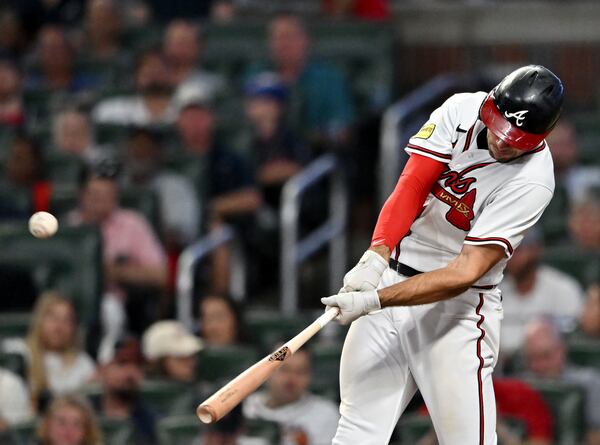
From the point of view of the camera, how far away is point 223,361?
743 centimetres

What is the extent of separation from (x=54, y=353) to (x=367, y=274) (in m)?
3.80

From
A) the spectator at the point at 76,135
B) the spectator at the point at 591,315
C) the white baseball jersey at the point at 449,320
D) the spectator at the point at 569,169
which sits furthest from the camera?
the spectator at the point at 76,135

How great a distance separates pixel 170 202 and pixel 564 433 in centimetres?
305

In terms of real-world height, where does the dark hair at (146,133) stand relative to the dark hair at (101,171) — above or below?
above

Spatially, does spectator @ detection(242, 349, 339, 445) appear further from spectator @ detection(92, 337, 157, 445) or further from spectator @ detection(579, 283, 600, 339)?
spectator @ detection(579, 283, 600, 339)

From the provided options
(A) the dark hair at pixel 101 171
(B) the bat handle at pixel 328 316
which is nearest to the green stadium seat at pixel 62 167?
(A) the dark hair at pixel 101 171

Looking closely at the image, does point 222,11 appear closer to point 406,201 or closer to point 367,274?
point 406,201

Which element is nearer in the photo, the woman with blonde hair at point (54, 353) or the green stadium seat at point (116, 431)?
the green stadium seat at point (116, 431)

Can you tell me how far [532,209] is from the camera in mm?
4461

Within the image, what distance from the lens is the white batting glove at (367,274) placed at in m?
4.40

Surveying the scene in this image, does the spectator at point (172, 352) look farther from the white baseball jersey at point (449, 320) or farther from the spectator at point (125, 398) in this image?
the white baseball jersey at point (449, 320)

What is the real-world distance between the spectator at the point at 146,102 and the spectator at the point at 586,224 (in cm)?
307

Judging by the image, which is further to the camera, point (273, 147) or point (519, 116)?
point (273, 147)

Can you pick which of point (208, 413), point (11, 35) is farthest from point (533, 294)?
point (11, 35)
